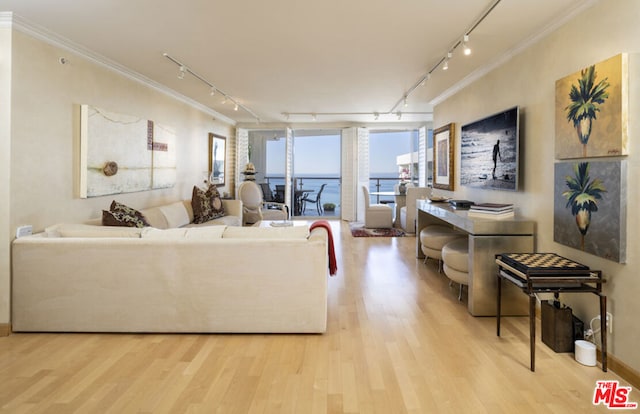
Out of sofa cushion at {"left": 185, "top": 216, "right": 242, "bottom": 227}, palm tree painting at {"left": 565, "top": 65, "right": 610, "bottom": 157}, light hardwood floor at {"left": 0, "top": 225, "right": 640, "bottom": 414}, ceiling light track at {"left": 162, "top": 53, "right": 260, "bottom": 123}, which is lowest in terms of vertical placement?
light hardwood floor at {"left": 0, "top": 225, "right": 640, "bottom": 414}

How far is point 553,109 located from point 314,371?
9.07 feet

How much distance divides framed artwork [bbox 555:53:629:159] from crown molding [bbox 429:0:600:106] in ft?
1.57

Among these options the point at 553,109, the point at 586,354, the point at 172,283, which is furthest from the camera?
the point at 553,109

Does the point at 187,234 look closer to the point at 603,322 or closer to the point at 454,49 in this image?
the point at 603,322

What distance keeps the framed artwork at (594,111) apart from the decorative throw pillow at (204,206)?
489cm

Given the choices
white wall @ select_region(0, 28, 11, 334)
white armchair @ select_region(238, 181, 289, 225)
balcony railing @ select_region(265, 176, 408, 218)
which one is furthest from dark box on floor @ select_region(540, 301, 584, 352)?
balcony railing @ select_region(265, 176, 408, 218)

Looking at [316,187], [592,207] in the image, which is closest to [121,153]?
[592,207]

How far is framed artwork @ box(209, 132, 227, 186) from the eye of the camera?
26.1 feet

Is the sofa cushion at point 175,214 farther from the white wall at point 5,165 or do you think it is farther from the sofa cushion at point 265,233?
the sofa cushion at point 265,233

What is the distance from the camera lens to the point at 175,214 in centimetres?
563

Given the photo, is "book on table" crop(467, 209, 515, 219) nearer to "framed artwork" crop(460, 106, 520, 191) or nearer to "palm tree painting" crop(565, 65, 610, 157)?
"framed artwork" crop(460, 106, 520, 191)

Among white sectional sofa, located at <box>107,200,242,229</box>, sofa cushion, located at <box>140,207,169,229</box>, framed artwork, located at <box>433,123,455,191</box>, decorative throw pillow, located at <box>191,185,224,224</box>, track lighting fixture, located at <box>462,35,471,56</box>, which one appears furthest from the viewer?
decorative throw pillow, located at <box>191,185,224,224</box>

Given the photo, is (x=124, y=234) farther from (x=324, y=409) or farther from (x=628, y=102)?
(x=628, y=102)

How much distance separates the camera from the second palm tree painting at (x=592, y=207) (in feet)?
7.81
